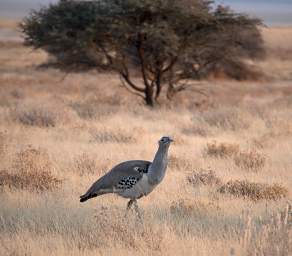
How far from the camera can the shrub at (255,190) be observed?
8328mm

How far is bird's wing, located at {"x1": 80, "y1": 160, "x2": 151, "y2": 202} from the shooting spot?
657 cm

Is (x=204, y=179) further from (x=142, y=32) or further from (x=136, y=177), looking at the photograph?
(x=142, y=32)

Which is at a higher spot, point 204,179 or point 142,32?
point 204,179

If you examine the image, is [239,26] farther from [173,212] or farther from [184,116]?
[173,212]

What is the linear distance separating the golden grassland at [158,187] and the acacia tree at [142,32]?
2.41 meters

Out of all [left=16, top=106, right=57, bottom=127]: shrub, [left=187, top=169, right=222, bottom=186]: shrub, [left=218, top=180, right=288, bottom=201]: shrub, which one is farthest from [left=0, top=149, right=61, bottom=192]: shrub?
[left=16, top=106, right=57, bottom=127]: shrub

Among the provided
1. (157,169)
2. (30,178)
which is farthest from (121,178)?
(30,178)

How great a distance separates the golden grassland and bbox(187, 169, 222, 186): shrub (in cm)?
2

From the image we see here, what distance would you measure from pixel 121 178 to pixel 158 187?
2.27 meters

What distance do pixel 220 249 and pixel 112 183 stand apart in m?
1.41

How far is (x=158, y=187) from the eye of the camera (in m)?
8.83

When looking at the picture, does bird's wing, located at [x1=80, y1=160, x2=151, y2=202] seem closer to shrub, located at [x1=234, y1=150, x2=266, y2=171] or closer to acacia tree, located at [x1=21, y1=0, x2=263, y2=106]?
shrub, located at [x1=234, y1=150, x2=266, y2=171]

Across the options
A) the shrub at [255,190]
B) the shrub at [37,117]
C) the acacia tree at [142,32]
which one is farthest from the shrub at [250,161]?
the acacia tree at [142,32]

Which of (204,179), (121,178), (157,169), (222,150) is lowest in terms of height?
(222,150)
